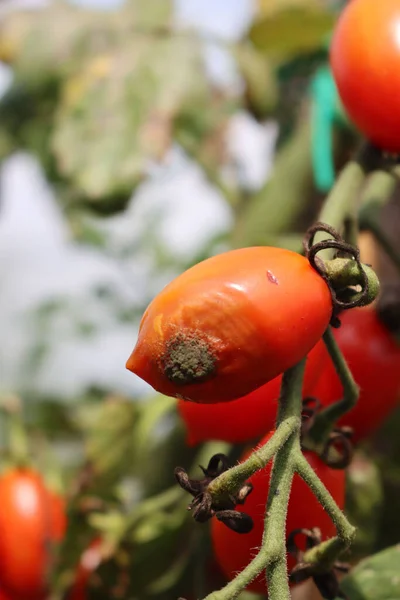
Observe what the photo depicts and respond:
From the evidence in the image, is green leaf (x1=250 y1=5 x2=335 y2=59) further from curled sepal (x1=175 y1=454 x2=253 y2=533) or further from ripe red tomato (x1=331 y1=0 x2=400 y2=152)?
curled sepal (x1=175 y1=454 x2=253 y2=533)

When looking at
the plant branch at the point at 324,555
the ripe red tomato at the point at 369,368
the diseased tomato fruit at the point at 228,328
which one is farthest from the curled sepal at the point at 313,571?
the ripe red tomato at the point at 369,368

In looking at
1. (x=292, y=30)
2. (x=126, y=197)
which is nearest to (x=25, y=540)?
(x=126, y=197)

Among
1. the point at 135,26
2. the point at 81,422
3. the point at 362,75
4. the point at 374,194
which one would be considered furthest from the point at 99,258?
the point at 362,75

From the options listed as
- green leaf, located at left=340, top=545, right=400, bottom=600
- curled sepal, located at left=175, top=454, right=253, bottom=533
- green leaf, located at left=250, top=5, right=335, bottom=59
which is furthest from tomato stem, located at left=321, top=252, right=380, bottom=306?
green leaf, located at left=250, top=5, right=335, bottom=59

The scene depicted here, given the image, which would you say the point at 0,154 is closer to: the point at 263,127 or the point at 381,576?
the point at 263,127

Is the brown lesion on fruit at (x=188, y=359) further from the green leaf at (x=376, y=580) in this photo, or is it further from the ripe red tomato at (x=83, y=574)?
the ripe red tomato at (x=83, y=574)

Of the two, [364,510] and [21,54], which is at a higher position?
[21,54]
